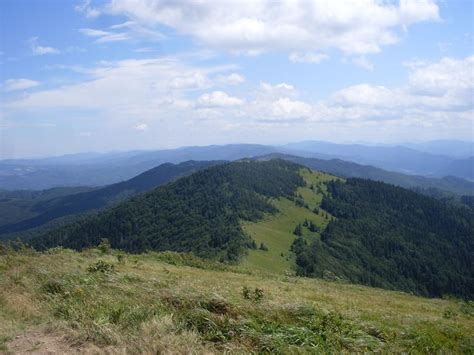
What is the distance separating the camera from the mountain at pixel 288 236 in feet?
389

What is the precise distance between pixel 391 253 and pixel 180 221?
8757 cm

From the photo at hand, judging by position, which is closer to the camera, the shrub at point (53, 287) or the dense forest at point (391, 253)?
the shrub at point (53, 287)

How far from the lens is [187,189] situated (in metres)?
196

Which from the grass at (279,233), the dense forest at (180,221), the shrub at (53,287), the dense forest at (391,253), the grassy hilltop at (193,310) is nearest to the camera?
the grassy hilltop at (193,310)

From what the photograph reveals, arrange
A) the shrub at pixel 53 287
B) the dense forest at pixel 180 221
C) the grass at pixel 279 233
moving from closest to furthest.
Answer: the shrub at pixel 53 287 → the grass at pixel 279 233 → the dense forest at pixel 180 221

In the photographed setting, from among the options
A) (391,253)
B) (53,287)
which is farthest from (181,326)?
(391,253)

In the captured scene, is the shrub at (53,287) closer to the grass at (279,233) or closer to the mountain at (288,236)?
the grass at (279,233)

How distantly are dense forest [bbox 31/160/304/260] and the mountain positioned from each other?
45 centimetres

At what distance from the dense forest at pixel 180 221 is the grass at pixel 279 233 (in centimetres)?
509

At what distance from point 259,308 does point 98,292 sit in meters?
5.57

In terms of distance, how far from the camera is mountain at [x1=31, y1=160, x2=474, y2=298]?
389 ft

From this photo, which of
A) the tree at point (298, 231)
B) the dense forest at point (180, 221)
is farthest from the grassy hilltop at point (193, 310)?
the tree at point (298, 231)

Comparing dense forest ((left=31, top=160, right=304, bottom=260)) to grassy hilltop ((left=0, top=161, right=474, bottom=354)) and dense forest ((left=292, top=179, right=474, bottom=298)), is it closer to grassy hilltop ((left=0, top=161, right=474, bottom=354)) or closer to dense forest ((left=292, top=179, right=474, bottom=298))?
dense forest ((left=292, top=179, right=474, bottom=298))

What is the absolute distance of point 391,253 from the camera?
158 meters
